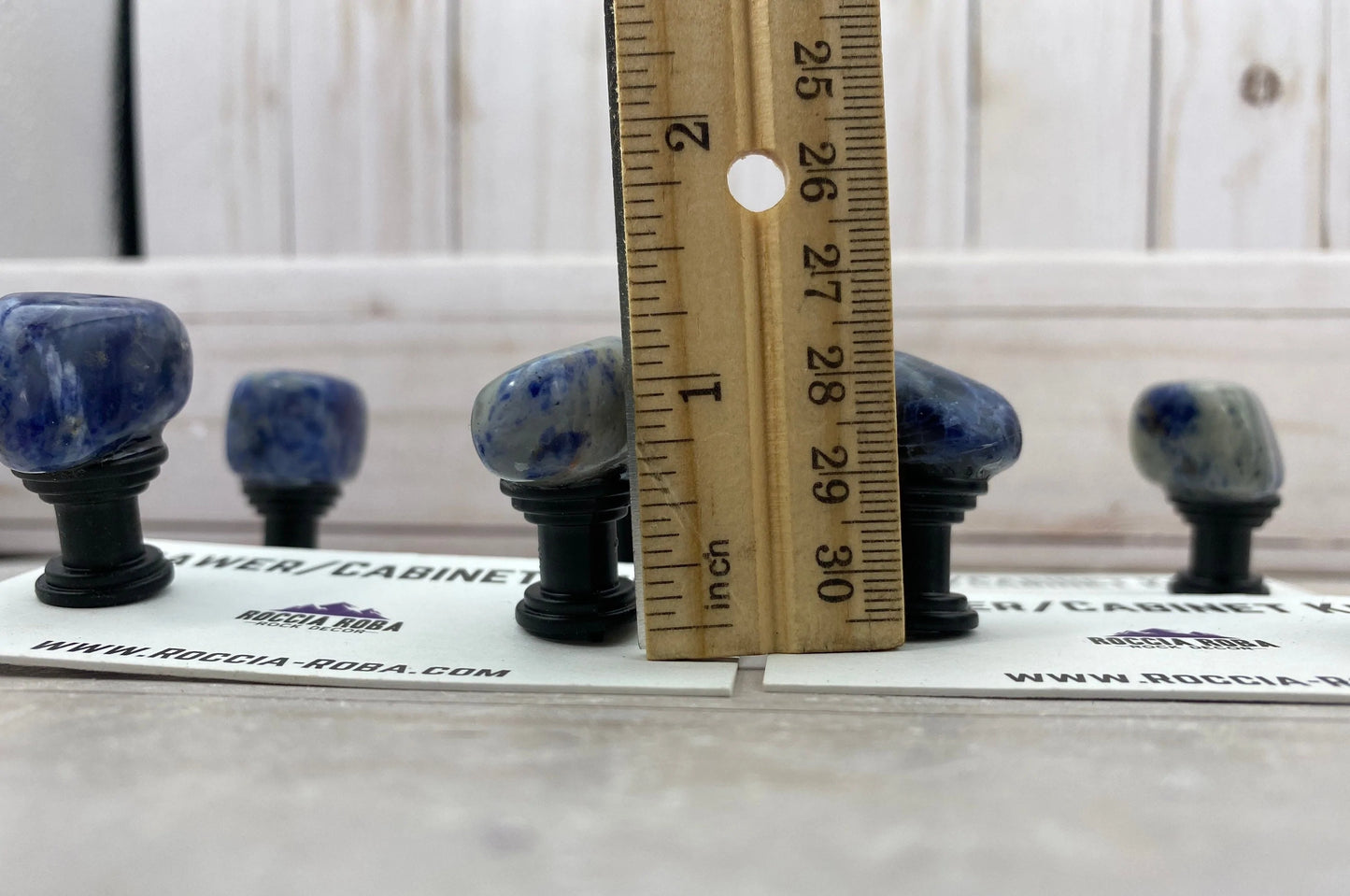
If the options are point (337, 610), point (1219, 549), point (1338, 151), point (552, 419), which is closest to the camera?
point (552, 419)

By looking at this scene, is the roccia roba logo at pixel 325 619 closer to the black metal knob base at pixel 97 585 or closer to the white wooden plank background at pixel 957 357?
the black metal knob base at pixel 97 585

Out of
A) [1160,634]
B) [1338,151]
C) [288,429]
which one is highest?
[1338,151]

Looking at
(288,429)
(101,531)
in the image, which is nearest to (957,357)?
(288,429)

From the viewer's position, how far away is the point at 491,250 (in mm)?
1013

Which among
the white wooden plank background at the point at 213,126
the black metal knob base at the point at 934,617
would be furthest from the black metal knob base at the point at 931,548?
the white wooden plank background at the point at 213,126

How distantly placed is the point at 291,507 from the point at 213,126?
0.46 m

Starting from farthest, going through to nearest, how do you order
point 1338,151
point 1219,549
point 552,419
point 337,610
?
point 1338,151 → point 1219,549 → point 337,610 → point 552,419

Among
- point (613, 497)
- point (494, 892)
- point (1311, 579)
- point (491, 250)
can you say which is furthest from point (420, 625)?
point (1311, 579)

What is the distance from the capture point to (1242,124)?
3.15 ft

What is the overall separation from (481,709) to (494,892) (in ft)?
0.53

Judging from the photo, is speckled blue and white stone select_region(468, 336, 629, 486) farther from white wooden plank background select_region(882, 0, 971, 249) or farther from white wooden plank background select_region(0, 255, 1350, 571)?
white wooden plank background select_region(882, 0, 971, 249)

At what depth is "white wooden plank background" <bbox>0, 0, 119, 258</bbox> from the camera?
29.2 inches

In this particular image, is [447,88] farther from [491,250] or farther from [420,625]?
[420,625]

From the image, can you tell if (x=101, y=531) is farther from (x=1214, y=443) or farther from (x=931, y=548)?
(x=1214, y=443)
